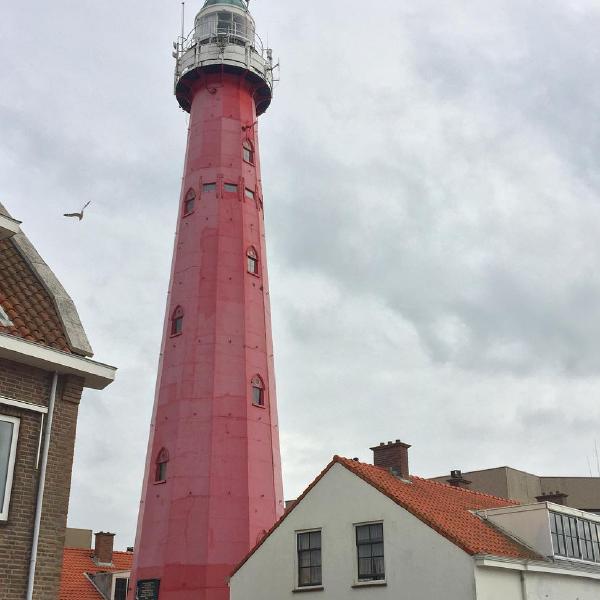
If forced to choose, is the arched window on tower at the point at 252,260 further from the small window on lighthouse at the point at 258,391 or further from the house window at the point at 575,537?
the house window at the point at 575,537

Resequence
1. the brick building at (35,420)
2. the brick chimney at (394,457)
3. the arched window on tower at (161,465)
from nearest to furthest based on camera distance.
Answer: the brick building at (35,420), the brick chimney at (394,457), the arched window on tower at (161,465)

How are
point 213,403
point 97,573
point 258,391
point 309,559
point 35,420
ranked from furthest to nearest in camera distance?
point 97,573 < point 258,391 < point 213,403 < point 309,559 < point 35,420

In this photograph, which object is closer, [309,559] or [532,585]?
[532,585]

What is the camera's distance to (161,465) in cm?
2808

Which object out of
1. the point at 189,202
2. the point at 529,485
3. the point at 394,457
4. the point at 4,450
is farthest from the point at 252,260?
the point at 529,485

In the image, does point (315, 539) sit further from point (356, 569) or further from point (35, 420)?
point (35, 420)

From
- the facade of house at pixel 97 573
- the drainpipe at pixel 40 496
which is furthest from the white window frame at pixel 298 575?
the facade of house at pixel 97 573

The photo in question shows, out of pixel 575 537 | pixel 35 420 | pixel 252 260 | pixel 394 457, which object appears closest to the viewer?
pixel 35 420

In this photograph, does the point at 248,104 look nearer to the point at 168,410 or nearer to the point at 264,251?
the point at 264,251

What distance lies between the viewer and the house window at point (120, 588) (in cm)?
3441

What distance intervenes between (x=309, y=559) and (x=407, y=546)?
342 centimetres

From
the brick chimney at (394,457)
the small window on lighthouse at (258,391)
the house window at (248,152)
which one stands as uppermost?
the house window at (248,152)

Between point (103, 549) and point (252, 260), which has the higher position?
point (252, 260)

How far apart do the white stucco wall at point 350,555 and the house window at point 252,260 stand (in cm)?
1009
